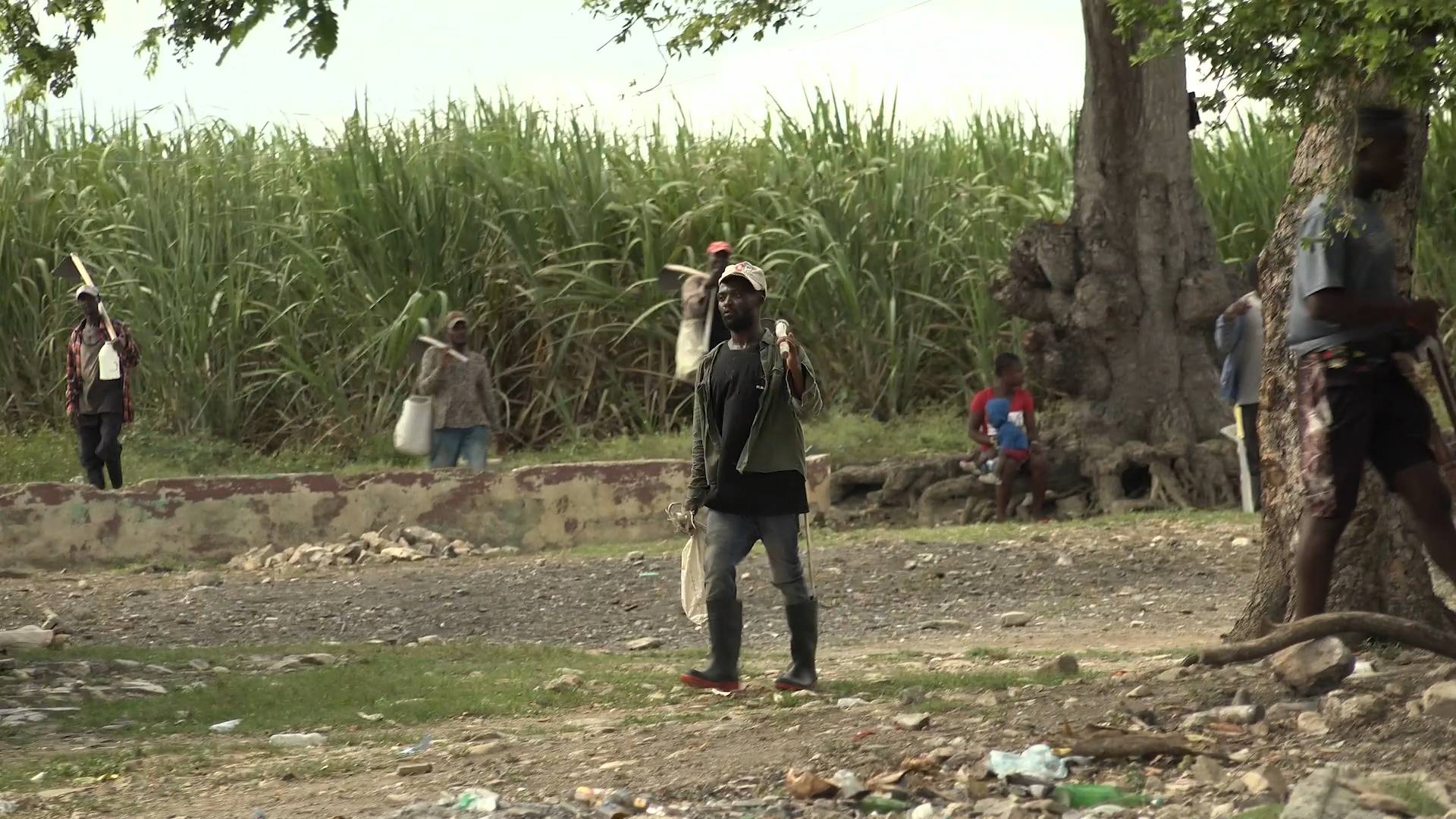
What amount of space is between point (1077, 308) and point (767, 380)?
8.62 metres

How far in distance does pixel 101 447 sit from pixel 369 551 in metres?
2.98

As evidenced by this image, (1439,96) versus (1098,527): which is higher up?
(1439,96)

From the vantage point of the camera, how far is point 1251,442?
43.8 feet

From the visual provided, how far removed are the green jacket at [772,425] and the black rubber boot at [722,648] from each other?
0.45 m

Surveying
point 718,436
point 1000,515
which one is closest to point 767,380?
point 718,436

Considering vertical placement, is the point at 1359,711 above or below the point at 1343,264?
below

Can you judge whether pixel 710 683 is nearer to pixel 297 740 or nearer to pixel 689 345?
pixel 297 740

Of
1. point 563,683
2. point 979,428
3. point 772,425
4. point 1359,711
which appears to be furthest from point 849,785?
point 979,428

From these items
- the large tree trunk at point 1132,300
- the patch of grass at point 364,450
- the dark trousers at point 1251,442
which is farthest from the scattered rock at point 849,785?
the patch of grass at point 364,450

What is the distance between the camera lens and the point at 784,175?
19.0 m

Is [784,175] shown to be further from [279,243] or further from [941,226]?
[279,243]

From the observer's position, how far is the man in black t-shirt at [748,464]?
7.11 metres

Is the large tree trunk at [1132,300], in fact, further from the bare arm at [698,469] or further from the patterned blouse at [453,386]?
the bare arm at [698,469]

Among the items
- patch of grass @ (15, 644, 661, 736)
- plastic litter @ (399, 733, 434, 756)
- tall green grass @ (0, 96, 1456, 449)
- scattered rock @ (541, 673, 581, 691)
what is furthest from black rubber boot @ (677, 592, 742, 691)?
tall green grass @ (0, 96, 1456, 449)
